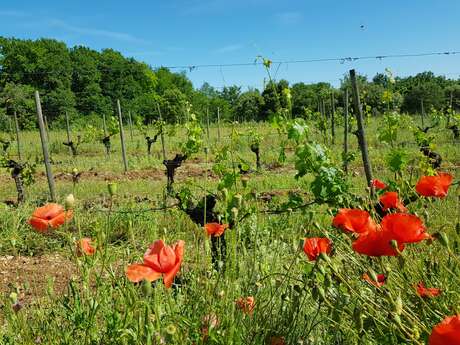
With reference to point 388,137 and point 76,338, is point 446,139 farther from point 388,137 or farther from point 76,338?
point 76,338

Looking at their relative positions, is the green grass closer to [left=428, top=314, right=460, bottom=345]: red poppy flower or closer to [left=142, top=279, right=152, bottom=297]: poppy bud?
[left=142, top=279, right=152, bottom=297]: poppy bud

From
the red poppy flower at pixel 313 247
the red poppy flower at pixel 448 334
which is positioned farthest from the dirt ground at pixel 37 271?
the red poppy flower at pixel 448 334

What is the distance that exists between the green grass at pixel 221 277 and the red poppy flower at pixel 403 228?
3.3 inches

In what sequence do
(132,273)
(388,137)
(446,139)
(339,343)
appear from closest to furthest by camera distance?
(132,273), (339,343), (388,137), (446,139)

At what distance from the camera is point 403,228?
1.11 metres

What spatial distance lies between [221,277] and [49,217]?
600 mm

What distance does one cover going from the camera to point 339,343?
5.18 feet

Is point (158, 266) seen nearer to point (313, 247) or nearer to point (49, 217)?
point (313, 247)

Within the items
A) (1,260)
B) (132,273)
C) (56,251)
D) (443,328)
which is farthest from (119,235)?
(443,328)

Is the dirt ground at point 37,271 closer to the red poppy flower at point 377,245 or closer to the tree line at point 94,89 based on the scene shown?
the red poppy flower at point 377,245

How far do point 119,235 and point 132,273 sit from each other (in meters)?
4.45

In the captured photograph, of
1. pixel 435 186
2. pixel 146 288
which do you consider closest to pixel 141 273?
pixel 146 288

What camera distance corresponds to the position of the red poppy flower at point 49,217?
5.01 ft

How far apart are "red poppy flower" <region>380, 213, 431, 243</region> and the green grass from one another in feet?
0.27
